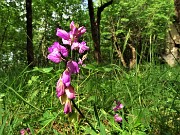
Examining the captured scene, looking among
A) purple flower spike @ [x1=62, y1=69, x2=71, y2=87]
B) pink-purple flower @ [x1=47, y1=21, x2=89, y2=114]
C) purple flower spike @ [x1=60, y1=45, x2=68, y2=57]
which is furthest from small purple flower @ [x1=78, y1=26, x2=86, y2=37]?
purple flower spike @ [x1=62, y1=69, x2=71, y2=87]

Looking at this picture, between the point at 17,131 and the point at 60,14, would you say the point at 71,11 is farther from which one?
the point at 17,131

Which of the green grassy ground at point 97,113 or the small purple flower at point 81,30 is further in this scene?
the green grassy ground at point 97,113

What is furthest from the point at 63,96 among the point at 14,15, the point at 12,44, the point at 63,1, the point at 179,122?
the point at 12,44

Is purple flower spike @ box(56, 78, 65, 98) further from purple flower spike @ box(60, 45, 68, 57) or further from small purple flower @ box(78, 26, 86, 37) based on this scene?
small purple flower @ box(78, 26, 86, 37)

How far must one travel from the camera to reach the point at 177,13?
5633mm

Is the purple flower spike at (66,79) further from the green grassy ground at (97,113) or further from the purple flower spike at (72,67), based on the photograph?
the green grassy ground at (97,113)

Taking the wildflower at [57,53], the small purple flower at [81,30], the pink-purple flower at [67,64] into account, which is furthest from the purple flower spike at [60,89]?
the small purple flower at [81,30]

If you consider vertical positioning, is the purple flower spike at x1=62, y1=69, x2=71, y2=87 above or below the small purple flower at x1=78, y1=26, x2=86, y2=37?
below

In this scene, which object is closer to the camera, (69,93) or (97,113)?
(69,93)

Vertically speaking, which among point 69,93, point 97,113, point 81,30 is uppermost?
point 81,30

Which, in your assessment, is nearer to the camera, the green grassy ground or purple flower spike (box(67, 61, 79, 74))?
purple flower spike (box(67, 61, 79, 74))

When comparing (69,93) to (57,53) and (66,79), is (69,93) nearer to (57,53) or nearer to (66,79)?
(66,79)

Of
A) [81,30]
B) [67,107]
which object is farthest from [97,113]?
[81,30]

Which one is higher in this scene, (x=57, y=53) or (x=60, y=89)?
(x=57, y=53)
